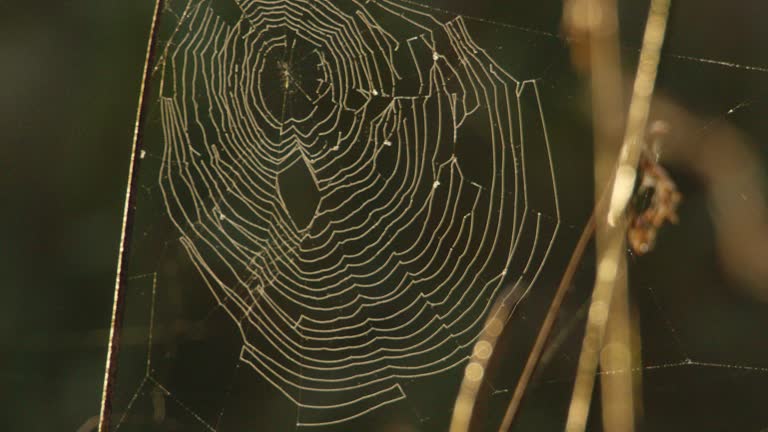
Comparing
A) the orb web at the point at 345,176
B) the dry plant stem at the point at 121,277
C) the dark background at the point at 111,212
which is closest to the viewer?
the dry plant stem at the point at 121,277

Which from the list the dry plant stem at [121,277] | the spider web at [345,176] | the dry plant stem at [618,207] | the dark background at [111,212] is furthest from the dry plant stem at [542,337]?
the dark background at [111,212]

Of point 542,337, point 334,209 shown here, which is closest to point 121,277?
point 542,337

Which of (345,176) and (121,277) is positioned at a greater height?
(345,176)

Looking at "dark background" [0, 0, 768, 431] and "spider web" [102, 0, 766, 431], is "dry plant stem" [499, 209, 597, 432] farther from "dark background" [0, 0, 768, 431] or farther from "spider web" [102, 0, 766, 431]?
"dark background" [0, 0, 768, 431]

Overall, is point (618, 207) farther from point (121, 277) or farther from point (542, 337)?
point (121, 277)

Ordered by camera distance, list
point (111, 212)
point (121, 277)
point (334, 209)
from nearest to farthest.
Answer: point (121, 277), point (334, 209), point (111, 212)

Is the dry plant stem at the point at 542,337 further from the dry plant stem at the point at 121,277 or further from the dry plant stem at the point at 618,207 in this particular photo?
the dry plant stem at the point at 121,277

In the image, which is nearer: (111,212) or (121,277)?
(121,277)
